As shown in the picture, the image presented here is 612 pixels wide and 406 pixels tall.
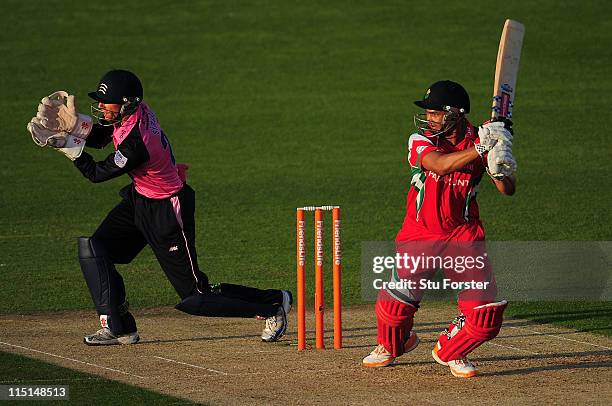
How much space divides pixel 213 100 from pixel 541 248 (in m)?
11.9

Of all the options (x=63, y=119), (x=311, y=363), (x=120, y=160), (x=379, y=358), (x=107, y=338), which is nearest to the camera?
(x=379, y=358)

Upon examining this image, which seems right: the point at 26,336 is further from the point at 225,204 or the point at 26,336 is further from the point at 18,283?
the point at 225,204

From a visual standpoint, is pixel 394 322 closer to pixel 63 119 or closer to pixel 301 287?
pixel 301 287

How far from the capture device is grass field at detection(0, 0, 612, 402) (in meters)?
14.5

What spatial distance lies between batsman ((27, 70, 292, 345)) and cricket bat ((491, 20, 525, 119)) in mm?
2494

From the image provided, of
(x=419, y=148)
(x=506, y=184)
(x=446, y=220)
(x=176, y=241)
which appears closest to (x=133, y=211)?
(x=176, y=241)

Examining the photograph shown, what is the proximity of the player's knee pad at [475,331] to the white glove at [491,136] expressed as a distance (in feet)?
3.64

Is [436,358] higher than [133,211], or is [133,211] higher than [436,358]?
[133,211]

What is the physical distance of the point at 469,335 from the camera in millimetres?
8781

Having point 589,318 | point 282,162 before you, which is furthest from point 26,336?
point 282,162

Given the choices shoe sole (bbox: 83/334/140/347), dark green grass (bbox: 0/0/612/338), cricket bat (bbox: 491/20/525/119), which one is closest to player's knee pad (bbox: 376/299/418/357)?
cricket bat (bbox: 491/20/525/119)

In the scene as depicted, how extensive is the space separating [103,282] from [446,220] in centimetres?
Answer: 280

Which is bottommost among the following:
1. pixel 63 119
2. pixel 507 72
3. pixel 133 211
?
pixel 133 211

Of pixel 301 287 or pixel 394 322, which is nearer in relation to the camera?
pixel 394 322
